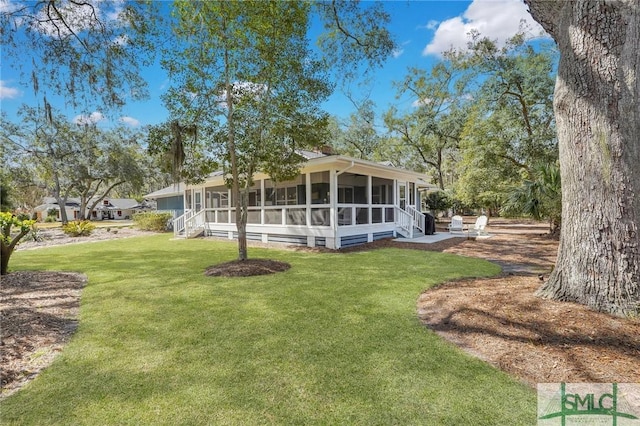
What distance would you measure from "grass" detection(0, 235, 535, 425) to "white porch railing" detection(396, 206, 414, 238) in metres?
8.31

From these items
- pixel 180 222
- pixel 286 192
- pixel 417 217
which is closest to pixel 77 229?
pixel 180 222

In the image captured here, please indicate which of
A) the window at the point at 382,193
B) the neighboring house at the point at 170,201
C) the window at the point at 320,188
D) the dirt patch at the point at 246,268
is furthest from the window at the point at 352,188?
the neighboring house at the point at 170,201

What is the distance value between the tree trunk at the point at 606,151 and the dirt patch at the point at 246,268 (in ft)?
18.1

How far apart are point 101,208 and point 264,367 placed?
208 ft

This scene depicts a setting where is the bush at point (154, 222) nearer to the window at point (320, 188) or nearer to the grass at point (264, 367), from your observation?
the window at point (320, 188)

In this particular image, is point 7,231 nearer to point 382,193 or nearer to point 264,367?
point 264,367

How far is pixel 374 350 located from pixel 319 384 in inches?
32.4

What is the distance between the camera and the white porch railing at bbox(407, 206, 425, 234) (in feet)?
49.0

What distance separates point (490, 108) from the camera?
733 inches

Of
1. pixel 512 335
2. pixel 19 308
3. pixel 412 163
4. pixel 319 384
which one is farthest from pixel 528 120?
pixel 19 308

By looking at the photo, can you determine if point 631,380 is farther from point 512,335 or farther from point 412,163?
point 412,163

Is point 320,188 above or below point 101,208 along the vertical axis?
below

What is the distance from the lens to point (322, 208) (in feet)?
36.7

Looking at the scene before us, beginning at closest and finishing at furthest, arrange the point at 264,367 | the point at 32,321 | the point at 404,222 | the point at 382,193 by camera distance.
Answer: the point at 264,367 < the point at 32,321 < the point at 404,222 < the point at 382,193
